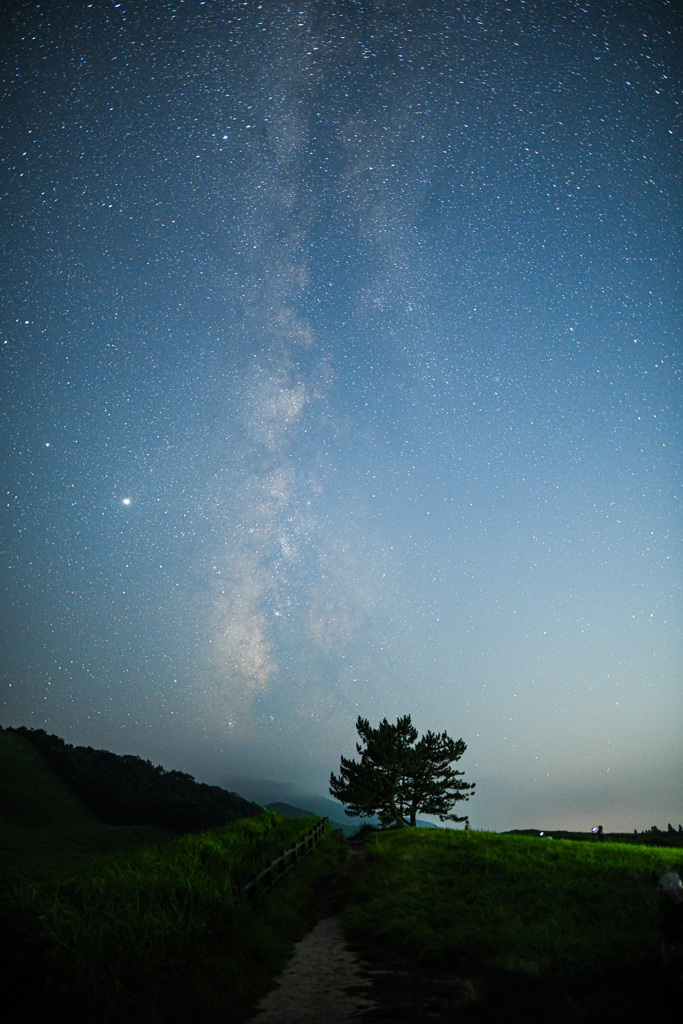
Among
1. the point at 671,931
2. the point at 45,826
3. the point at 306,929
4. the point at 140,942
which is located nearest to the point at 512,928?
the point at 671,931

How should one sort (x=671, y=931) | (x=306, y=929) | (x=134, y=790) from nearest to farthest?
1. (x=671, y=931)
2. (x=306, y=929)
3. (x=134, y=790)

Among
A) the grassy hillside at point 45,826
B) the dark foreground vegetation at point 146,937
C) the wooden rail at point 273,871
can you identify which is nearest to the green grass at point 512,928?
the wooden rail at point 273,871

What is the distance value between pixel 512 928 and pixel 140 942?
18.8 ft

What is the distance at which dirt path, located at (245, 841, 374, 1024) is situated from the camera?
6117 mm

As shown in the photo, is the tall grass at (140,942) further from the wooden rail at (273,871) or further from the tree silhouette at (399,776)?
the tree silhouette at (399,776)

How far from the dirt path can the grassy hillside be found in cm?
5705

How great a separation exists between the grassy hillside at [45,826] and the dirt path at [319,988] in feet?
187

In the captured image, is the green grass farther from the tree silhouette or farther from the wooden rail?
the tree silhouette

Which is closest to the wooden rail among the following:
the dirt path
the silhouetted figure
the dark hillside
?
the dirt path

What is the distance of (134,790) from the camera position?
9581 centimetres

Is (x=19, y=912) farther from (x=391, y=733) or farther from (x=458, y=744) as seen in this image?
(x=458, y=744)

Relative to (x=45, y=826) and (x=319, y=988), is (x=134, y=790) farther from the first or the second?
(x=319, y=988)

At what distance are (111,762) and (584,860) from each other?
387ft

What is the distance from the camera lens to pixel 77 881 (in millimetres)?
7055
